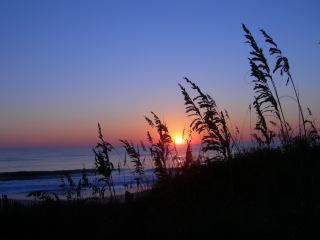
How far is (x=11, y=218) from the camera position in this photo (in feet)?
19.2

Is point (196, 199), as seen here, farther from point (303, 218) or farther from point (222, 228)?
point (303, 218)

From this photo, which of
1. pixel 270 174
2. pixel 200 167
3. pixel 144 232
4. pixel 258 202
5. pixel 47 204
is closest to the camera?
pixel 144 232

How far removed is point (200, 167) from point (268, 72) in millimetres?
2749

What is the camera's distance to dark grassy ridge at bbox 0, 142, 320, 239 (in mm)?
3209

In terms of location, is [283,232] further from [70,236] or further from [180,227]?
[70,236]

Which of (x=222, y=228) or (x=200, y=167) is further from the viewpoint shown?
(x=200, y=167)

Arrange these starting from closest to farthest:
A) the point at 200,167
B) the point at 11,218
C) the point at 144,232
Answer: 1. the point at 144,232
2. the point at 11,218
3. the point at 200,167

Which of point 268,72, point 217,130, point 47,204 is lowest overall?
point 47,204

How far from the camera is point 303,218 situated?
3.09m

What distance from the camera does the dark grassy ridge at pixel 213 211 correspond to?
321cm

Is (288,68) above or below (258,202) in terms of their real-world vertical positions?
above

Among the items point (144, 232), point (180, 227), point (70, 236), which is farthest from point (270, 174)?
point (70, 236)

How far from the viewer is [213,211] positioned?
3957 mm

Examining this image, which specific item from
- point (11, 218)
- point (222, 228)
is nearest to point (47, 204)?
point (11, 218)
